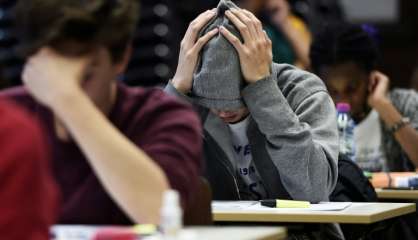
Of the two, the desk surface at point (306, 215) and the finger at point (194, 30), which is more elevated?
the finger at point (194, 30)

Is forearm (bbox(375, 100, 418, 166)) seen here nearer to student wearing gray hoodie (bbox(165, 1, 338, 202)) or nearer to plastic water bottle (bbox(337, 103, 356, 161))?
plastic water bottle (bbox(337, 103, 356, 161))

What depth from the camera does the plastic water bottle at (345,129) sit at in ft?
16.0

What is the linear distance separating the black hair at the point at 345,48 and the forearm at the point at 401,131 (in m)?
0.24

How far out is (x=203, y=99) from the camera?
3.57 metres

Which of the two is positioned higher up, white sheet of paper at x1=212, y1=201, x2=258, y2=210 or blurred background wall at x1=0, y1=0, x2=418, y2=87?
white sheet of paper at x1=212, y1=201, x2=258, y2=210

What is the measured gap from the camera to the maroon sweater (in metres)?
2.35

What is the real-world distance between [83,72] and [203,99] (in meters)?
1.34

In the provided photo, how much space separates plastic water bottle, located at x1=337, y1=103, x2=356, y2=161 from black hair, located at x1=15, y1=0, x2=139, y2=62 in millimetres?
2674

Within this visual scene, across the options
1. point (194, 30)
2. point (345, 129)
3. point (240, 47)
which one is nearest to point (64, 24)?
point (240, 47)

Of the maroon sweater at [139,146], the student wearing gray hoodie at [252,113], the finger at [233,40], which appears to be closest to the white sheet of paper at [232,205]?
the student wearing gray hoodie at [252,113]

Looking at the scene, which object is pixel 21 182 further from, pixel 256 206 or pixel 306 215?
pixel 256 206

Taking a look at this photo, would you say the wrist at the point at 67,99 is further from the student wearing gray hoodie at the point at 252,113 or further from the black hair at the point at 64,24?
the student wearing gray hoodie at the point at 252,113

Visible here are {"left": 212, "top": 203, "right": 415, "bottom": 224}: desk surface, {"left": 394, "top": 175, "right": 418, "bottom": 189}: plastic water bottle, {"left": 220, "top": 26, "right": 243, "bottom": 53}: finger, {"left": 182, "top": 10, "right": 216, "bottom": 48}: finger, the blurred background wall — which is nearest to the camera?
{"left": 212, "top": 203, "right": 415, "bottom": 224}: desk surface

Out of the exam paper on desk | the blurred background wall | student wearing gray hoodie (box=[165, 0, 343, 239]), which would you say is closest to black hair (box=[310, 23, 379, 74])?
student wearing gray hoodie (box=[165, 0, 343, 239])
